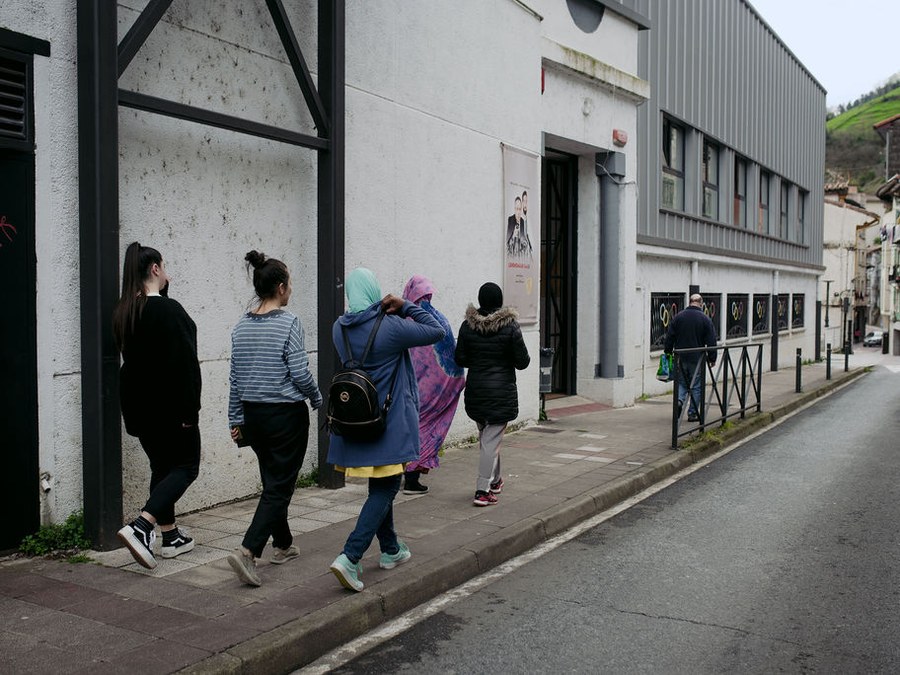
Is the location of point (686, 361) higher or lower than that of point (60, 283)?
lower

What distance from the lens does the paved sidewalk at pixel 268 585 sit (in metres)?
3.83

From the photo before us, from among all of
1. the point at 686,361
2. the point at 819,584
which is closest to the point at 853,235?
the point at 686,361

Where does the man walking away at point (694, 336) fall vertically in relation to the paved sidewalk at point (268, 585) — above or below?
above

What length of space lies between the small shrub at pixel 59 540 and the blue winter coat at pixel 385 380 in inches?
69.5

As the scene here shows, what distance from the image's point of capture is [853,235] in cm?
6512

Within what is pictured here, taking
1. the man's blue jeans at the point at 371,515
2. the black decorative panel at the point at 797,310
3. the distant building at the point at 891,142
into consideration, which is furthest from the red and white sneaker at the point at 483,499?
the distant building at the point at 891,142

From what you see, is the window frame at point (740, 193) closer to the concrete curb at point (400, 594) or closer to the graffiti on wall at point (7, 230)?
the concrete curb at point (400, 594)

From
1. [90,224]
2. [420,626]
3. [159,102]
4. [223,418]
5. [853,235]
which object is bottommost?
[420,626]

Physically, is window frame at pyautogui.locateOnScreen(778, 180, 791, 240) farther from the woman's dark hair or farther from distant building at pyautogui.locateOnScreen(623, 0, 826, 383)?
the woman's dark hair

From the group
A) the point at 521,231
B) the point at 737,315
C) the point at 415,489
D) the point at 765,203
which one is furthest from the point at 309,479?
the point at 765,203

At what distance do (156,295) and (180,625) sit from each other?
1966 millimetres

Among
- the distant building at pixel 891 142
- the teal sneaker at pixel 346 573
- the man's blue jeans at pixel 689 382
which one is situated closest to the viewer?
the teal sneaker at pixel 346 573

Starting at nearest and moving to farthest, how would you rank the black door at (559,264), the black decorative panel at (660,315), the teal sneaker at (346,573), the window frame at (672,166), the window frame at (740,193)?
the teal sneaker at (346,573)
the black door at (559,264)
the black decorative panel at (660,315)
the window frame at (672,166)
the window frame at (740,193)

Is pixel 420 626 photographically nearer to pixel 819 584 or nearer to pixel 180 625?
pixel 180 625
